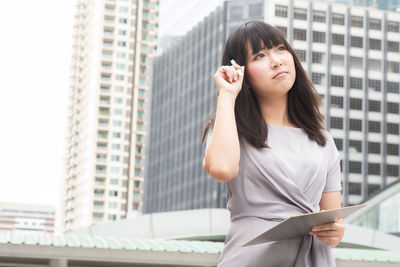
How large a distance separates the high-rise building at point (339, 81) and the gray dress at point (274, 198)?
7054cm

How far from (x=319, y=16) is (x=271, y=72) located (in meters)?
79.5

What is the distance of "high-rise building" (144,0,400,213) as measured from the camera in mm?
75875

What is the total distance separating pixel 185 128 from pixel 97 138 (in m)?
27.5

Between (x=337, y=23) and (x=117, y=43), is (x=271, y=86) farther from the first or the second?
(x=117, y=43)

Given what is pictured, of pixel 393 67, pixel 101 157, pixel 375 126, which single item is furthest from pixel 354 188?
pixel 101 157

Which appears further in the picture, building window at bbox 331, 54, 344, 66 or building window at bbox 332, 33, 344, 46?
building window at bbox 332, 33, 344, 46

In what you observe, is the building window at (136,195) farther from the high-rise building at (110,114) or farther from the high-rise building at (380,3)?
the high-rise building at (380,3)

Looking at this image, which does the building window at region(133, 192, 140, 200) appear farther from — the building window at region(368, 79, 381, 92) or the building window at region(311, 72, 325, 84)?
the building window at region(368, 79, 381, 92)

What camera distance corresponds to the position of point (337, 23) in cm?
7975

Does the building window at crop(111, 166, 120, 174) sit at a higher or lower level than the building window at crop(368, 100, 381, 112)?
lower

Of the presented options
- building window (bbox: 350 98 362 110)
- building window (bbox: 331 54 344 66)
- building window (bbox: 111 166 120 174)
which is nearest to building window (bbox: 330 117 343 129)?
building window (bbox: 350 98 362 110)

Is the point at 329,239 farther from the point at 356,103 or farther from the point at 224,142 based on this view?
the point at 356,103

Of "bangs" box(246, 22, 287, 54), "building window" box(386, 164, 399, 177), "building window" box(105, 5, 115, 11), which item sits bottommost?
"bangs" box(246, 22, 287, 54)

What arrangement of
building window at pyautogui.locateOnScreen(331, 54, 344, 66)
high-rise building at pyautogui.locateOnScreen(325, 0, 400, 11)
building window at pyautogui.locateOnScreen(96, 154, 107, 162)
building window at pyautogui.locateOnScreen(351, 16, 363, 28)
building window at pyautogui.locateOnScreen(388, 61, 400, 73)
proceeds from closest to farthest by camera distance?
building window at pyautogui.locateOnScreen(331, 54, 344, 66)
building window at pyautogui.locateOnScreen(388, 61, 400, 73)
building window at pyautogui.locateOnScreen(351, 16, 363, 28)
high-rise building at pyautogui.locateOnScreen(325, 0, 400, 11)
building window at pyautogui.locateOnScreen(96, 154, 107, 162)
